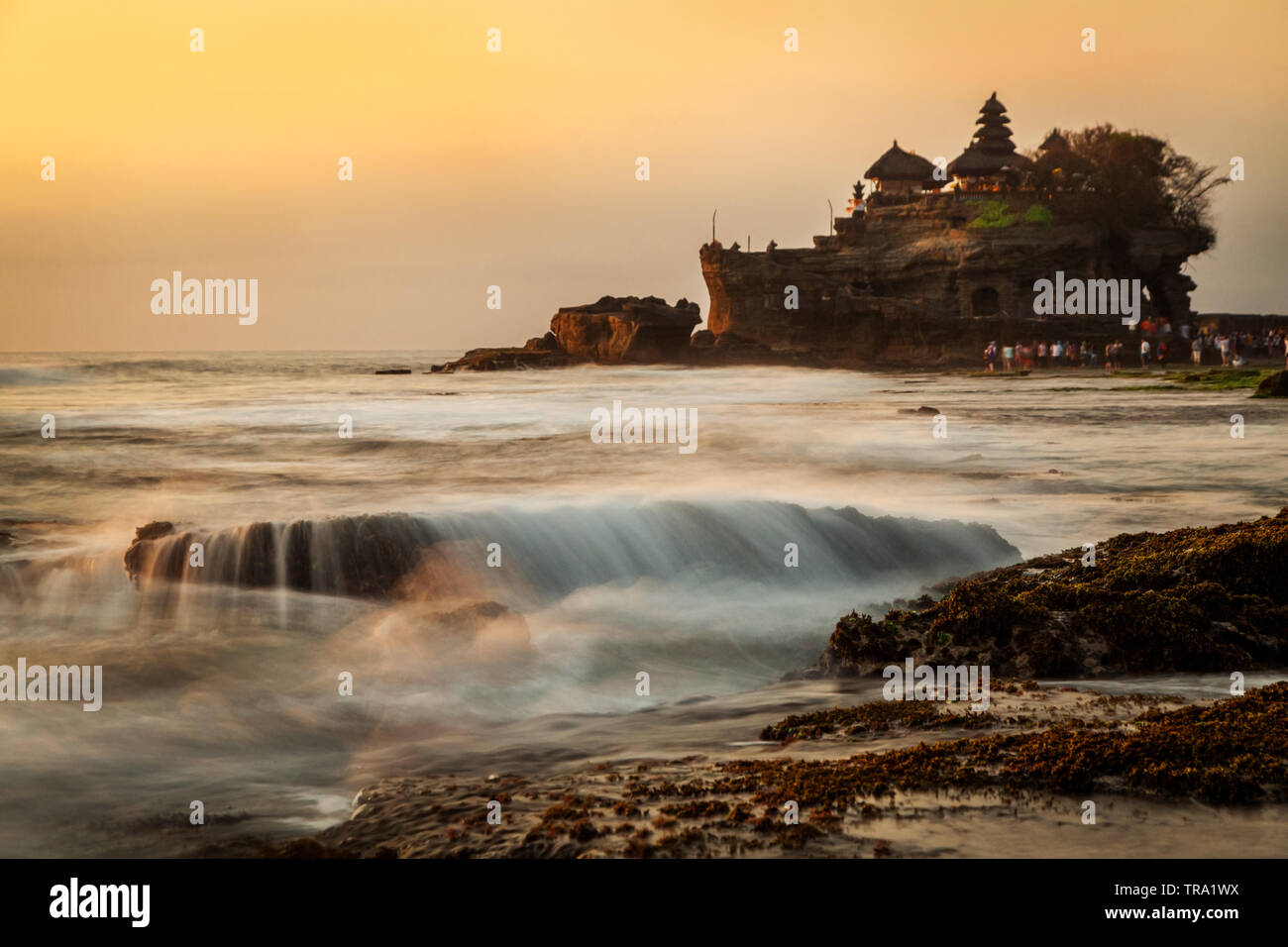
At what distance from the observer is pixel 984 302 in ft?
156

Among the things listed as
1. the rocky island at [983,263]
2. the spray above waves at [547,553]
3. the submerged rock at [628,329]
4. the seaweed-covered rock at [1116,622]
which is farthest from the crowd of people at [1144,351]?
the seaweed-covered rock at [1116,622]

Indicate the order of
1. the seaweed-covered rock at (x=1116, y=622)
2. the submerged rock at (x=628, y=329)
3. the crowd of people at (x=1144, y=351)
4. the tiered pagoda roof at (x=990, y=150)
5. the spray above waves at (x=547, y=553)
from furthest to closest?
the submerged rock at (x=628, y=329) → the tiered pagoda roof at (x=990, y=150) → the crowd of people at (x=1144, y=351) → the spray above waves at (x=547, y=553) → the seaweed-covered rock at (x=1116, y=622)

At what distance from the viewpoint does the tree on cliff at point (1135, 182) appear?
48.7 m

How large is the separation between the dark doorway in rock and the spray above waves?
3925 centimetres

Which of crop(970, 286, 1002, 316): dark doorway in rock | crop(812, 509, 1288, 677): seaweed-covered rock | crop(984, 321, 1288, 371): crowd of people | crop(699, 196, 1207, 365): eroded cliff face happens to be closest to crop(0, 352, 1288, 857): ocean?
crop(812, 509, 1288, 677): seaweed-covered rock

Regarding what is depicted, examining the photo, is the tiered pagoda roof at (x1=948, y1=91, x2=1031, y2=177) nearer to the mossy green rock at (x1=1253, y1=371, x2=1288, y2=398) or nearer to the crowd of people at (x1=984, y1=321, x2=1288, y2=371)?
the crowd of people at (x1=984, y1=321, x2=1288, y2=371)

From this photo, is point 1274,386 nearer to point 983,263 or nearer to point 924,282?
point 983,263

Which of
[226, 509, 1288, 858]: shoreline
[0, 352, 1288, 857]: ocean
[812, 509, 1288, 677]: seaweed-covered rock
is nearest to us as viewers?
[226, 509, 1288, 858]: shoreline

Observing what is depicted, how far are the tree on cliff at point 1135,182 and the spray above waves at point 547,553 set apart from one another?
141ft

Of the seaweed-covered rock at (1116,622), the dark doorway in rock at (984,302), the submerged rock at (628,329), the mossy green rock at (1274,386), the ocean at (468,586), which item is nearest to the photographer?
the seaweed-covered rock at (1116,622)

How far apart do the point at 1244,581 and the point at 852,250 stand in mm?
44405

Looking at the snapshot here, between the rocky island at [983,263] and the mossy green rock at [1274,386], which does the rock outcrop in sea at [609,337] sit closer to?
the rocky island at [983,263]

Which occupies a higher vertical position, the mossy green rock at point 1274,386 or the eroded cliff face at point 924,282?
the eroded cliff face at point 924,282

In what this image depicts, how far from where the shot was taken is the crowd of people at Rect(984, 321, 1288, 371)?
132 feet
